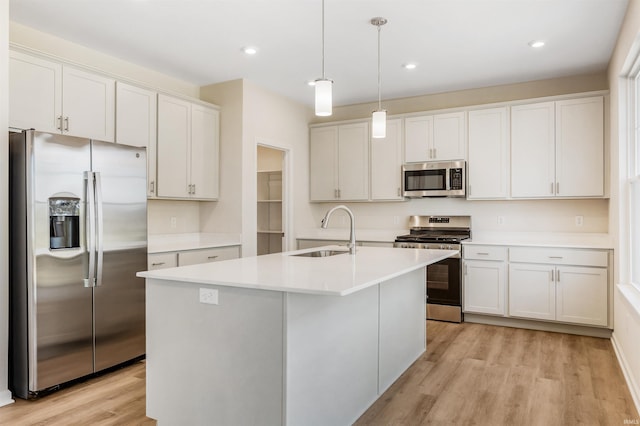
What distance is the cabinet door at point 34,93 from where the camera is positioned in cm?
302

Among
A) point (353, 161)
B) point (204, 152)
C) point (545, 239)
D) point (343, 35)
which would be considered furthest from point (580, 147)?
point (204, 152)

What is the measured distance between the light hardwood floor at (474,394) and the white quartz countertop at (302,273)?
0.86m

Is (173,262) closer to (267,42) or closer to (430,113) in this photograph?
(267,42)

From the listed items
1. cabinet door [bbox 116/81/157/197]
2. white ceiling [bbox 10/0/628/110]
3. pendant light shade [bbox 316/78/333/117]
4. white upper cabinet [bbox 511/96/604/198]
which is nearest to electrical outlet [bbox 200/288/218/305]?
pendant light shade [bbox 316/78/333/117]

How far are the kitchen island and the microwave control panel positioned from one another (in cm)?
255

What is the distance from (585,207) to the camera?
459 cm

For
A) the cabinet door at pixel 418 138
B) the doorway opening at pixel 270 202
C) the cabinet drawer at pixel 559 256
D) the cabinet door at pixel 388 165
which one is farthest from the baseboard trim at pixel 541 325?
the doorway opening at pixel 270 202

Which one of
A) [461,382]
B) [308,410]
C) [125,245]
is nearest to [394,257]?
[461,382]

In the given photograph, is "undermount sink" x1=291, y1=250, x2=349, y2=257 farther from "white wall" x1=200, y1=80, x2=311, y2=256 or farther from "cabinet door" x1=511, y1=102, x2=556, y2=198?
"cabinet door" x1=511, y1=102, x2=556, y2=198

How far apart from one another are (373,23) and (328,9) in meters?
0.40

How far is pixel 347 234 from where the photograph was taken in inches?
220

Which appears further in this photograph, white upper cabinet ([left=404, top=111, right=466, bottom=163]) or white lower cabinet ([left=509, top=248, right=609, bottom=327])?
white upper cabinet ([left=404, top=111, right=466, bottom=163])

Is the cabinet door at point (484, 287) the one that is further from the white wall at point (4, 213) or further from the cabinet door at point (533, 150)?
the white wall at point (4, 213)

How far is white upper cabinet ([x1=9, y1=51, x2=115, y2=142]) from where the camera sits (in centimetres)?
305
